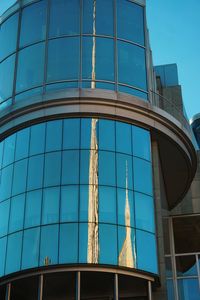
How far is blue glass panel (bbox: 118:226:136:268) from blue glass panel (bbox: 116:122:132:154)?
139 inches

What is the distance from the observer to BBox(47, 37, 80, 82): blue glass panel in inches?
1025

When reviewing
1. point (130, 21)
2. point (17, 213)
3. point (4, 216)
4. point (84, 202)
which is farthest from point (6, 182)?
point (130, 21)

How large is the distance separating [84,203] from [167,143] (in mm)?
5948

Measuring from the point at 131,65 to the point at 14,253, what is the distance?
10049 mm

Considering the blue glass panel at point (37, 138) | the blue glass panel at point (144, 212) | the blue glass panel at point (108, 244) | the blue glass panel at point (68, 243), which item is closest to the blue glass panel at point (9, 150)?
the blue glass panel at point (37, 138)

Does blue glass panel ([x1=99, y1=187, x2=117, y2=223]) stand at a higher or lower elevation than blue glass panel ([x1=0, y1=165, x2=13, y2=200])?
lower

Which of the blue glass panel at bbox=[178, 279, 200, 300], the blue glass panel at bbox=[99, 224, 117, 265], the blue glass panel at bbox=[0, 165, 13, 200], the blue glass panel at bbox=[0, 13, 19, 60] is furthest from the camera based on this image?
the blue glass panel at bbox=[178, 279, 200, 300]

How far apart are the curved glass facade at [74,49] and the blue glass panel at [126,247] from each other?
6.68m

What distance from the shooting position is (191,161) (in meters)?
28.0

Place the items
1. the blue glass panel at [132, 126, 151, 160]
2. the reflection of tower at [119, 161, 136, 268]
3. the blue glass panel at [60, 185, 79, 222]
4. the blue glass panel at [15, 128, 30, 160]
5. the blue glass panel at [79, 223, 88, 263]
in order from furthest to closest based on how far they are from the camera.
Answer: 1. the blue glass panel at [132, 126, 151, 160]
2. the blue glass panel at [15, 128, 30, 160]
3. the blue glass panel at [60, 185, 79, 222]
4. the reflection of tower at [119, 161, 136, 268]
5. the blue glass panel at [79, 223, 88, 263]

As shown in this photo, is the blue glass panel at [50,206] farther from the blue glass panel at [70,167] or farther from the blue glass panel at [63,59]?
the blue glass panel at [63,59]

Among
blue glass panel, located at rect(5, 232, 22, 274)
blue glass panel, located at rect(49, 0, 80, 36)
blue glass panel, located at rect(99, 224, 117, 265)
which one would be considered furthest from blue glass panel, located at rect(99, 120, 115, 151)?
blue glass panel, located at rect(5, 232, 22, 274)

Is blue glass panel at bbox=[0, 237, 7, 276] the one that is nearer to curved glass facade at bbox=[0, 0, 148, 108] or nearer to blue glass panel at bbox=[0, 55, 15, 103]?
curved glass facade at bbox=[0, 0, 148, 108]

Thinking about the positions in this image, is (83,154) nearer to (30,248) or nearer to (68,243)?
(68,243)
